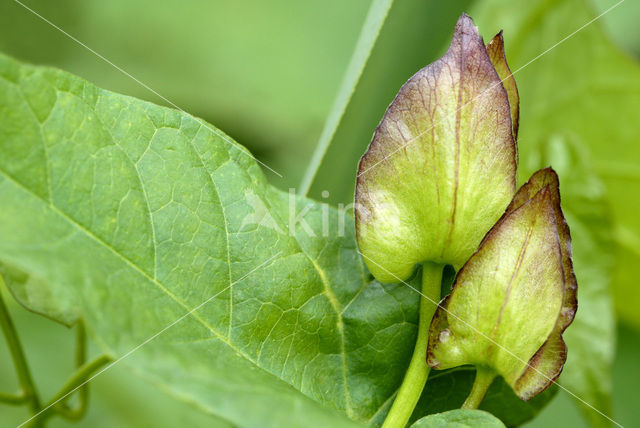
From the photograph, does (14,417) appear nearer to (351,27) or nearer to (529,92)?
(529,92)

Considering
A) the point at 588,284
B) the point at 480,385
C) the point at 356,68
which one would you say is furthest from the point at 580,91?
the point at 480,385

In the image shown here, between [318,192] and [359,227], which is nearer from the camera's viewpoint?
[359,227]

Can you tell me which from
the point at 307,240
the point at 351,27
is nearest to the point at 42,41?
the point at 351,27

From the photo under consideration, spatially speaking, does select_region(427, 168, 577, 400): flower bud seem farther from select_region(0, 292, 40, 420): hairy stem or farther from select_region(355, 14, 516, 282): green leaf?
select_region(0, 292, 40, 420): hairy stem

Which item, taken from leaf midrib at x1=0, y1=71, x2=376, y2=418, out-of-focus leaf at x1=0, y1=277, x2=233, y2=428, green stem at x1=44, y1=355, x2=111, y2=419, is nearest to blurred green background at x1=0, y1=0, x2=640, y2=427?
out-of-focus leaf at x1=0, y1=277, x2=233, y2=428

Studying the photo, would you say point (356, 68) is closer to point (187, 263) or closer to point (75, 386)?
point (187, 263)

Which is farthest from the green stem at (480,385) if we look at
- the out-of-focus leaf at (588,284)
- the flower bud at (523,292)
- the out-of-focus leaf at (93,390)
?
the out-of-focus leaf at (93,390)

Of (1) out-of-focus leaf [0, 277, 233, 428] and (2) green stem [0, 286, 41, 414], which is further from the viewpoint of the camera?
(1) out-of-focus leaf [0, 277, 233, 428]
